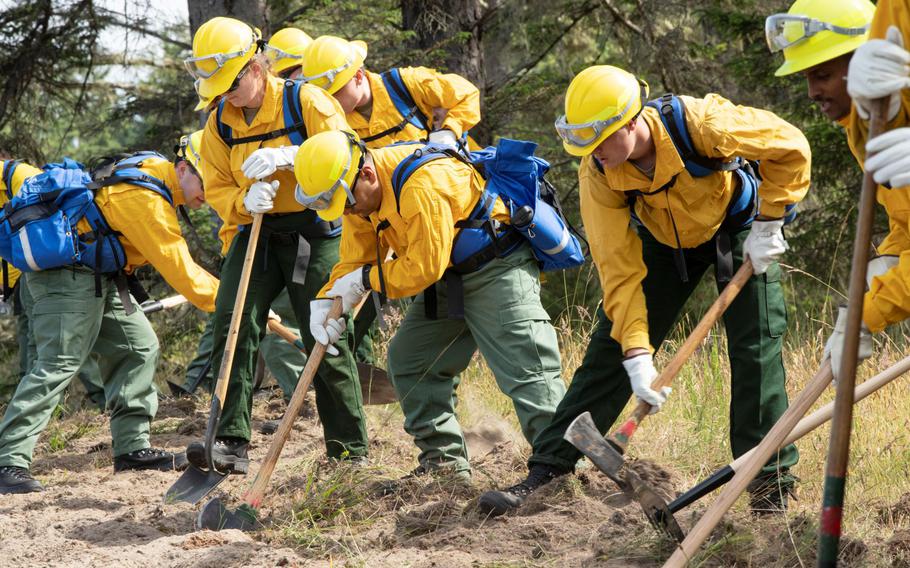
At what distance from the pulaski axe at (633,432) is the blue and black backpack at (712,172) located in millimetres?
141

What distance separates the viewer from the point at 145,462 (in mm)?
6922

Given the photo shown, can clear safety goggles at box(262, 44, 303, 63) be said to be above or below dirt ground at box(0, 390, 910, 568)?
above

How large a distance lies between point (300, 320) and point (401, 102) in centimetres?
199

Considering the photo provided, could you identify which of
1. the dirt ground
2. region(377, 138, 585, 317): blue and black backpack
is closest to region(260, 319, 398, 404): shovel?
the dirt ground

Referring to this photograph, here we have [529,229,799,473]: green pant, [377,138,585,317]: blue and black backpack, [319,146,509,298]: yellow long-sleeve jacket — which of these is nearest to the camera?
[529,229,799,473]: green pant

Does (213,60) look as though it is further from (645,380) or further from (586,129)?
(645,380)

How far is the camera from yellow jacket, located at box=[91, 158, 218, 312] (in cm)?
628

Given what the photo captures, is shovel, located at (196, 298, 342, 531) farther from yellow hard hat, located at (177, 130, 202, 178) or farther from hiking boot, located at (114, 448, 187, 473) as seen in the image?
yellow hard hat, located at (177, 130, 202, 178)

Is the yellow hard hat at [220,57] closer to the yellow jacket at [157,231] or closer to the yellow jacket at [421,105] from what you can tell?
the yellow jacket at [157,231]

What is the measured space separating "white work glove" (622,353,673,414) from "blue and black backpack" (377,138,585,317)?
102 centimetres

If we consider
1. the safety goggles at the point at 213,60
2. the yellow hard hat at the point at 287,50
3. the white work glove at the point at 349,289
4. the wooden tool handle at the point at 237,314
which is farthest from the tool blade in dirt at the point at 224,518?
the yellow hard hat at the point at 287,50

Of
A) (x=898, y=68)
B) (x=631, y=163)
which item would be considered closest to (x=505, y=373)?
(x=631, y=163)

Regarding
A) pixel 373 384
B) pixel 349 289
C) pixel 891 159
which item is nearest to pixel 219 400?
pixel 349 289

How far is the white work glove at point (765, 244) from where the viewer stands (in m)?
4.66
